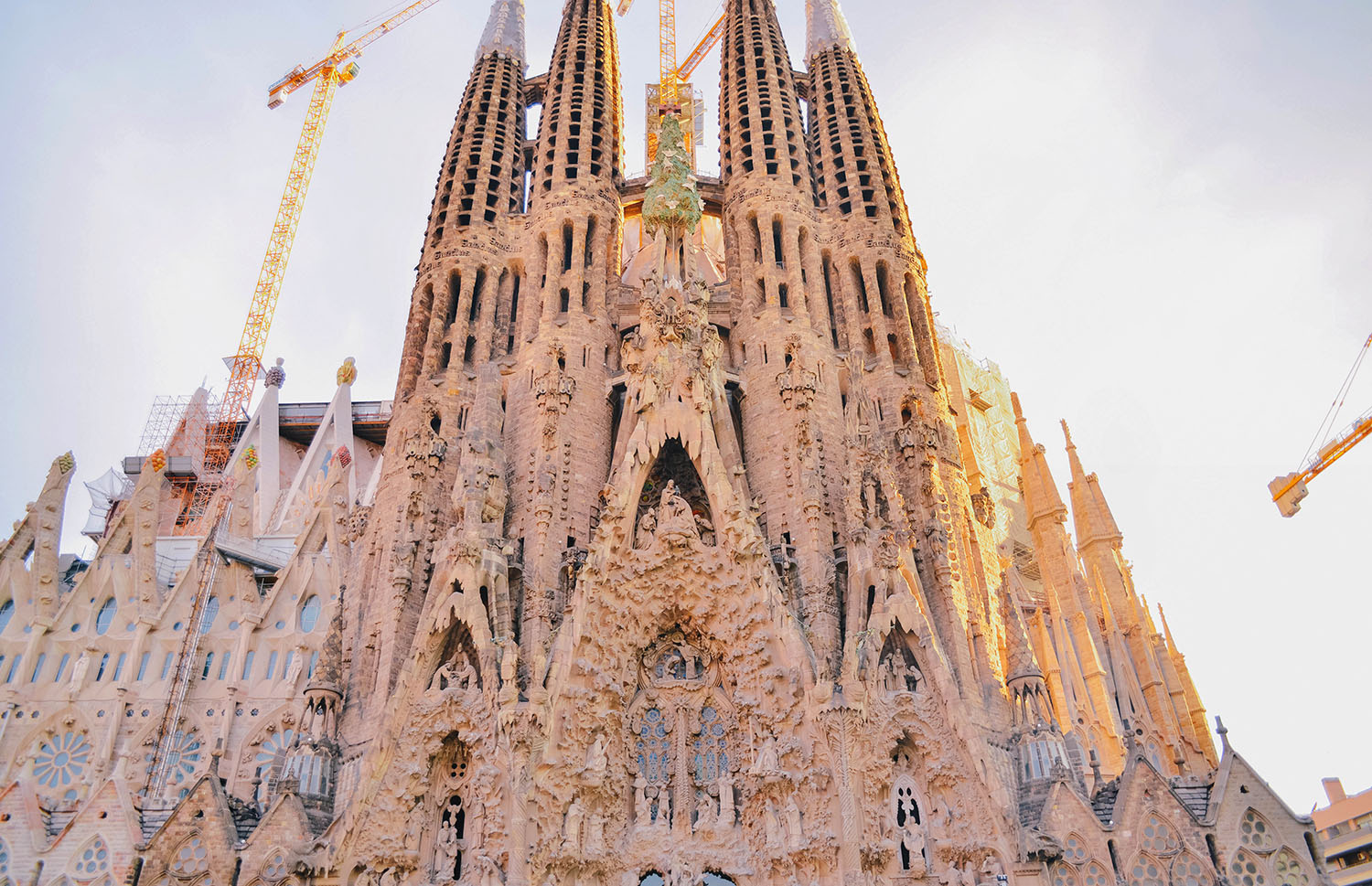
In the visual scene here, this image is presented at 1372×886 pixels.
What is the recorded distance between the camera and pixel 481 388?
24.0 meters

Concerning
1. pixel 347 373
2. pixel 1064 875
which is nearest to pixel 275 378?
pixel 347 373

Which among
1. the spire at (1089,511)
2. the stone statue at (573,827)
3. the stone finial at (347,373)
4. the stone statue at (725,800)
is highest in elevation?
the stone finial at (347,373)

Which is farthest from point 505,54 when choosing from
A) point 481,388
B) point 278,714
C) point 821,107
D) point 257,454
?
point 278,714

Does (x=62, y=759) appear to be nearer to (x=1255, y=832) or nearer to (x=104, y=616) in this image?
(x=104, y=616)

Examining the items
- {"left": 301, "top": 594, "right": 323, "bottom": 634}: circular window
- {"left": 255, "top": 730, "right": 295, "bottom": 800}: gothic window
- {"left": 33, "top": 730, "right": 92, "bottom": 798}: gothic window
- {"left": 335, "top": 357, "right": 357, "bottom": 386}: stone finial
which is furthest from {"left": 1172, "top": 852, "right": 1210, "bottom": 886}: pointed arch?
{"left": 335, "top": 357, "right": 357, "bottom": 386}: stone finial

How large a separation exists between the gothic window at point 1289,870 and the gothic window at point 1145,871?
181cm

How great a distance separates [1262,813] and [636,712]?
11.7 metres

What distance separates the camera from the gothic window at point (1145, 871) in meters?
16.5

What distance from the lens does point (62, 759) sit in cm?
2638

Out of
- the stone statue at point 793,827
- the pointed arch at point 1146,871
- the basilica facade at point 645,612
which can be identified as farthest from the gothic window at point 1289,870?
the stone statue at point 793,827

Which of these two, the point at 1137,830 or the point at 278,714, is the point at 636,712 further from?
the point at 278,714

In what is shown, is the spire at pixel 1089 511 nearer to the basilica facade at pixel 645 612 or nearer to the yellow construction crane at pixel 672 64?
the basilica facade at pixel 645 612

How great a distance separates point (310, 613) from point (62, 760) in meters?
7.32

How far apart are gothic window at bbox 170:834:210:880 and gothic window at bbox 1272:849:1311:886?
730 inches
